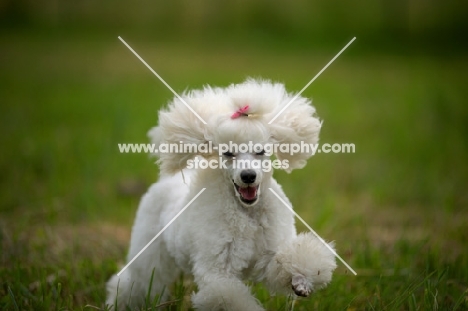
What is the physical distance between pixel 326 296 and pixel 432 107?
23.0 ft

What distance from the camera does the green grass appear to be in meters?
4.31

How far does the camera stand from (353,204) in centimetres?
698

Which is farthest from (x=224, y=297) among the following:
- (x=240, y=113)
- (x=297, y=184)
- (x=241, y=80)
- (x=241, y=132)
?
(x=241, y=80)

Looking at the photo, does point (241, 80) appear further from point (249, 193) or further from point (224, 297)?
point (224, 297)

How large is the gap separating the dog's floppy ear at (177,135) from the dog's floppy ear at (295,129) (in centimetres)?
45

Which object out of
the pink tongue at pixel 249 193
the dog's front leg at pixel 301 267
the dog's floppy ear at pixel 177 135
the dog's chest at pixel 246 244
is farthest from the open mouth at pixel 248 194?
the dog's floppy ear at pixel 177 135

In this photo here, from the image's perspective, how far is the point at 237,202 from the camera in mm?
3699

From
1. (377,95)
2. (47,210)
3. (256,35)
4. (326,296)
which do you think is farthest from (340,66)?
(326,296)

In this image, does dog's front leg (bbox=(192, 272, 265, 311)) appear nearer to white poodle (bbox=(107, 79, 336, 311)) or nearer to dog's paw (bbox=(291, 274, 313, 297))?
white poodle (bbox=(107, 79, 336, 311))

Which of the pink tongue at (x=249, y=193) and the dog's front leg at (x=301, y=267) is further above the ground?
the pink tongue at (x=249, y=193)

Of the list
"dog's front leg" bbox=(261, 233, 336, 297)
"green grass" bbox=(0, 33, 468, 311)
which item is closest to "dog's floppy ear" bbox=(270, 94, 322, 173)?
"dog's front leg" bbox=(261, 233, 336, 297)

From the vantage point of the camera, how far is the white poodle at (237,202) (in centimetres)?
342

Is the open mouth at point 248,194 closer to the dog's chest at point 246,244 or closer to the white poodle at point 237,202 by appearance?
the white poodle at point 237,202

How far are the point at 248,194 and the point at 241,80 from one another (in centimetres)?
790
